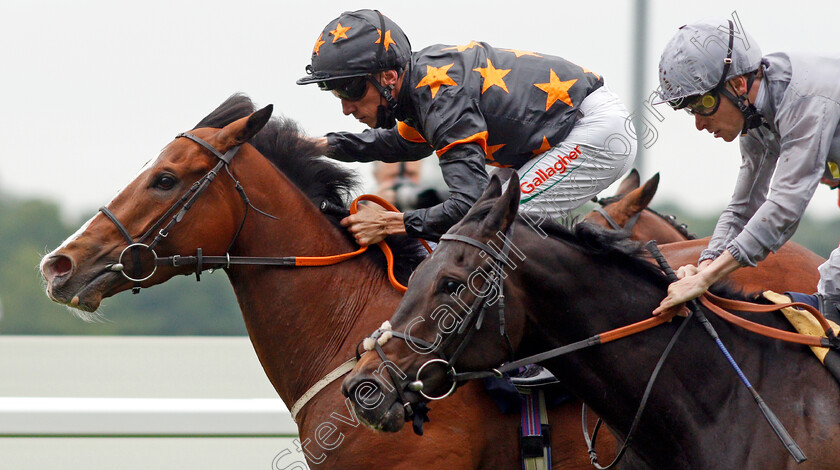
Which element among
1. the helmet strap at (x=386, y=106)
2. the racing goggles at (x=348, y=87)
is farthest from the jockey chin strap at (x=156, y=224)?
the helmet strap at (x=386, y=106)

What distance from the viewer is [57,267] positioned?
2.96m

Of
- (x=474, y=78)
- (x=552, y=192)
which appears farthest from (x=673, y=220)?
(x=474, y=78)

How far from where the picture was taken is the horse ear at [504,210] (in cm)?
238

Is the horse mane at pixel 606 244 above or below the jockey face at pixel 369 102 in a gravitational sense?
below

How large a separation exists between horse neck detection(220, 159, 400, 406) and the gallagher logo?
666 mm

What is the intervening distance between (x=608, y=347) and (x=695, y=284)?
31 centimetres

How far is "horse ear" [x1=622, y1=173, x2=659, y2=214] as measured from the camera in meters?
4.67

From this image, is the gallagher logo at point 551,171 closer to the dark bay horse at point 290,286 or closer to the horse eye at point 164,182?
the dark bay horse at point 290,286

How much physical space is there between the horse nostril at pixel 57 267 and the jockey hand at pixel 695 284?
1.97 m

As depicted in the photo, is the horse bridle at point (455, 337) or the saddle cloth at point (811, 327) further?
the saddle cloth at point (811, 327)

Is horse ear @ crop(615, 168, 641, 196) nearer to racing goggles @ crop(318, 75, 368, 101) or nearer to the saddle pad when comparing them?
racing goggles @ crop(318, 75, 368, 101)

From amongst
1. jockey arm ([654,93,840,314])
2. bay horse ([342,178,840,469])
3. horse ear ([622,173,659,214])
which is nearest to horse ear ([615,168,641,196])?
horse ear ([622,173,659,214])

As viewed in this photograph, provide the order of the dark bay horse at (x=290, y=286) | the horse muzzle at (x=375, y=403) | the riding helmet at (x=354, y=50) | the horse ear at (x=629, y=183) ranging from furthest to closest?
1. the horse ear at (x=629, y=183)
2. the riding helmet at (x=354, y=50)
3. the dark bay horse at (x=290, y=286)
4. the horse muzzle at (x=375, y=403)

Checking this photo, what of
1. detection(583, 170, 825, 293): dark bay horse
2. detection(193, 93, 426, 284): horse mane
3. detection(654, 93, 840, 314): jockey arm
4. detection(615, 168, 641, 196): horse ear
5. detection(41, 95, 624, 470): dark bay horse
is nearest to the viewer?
detection(654, 93, 840, 314): jockey arm
